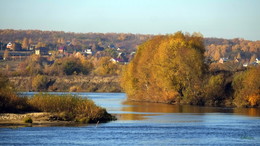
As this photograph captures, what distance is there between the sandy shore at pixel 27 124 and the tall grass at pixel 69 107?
1057 mm

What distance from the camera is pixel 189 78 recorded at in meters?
79.5

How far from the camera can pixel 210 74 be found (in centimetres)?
8075

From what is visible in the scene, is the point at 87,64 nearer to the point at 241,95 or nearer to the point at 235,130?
the point at 241,95

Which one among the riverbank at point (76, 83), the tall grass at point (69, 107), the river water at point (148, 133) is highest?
the tall grass at point (69, 107)

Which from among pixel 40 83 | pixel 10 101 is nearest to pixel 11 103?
pixel 10 101

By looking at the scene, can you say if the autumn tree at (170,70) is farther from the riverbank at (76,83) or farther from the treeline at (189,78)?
the riverbank at (76,83)

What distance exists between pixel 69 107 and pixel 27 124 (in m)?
4.79

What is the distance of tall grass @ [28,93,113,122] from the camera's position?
47500 millimetres

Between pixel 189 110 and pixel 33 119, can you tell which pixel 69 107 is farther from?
pixel 189 110

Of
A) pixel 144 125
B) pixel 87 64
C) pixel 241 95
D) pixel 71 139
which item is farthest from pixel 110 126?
pixel 87 64

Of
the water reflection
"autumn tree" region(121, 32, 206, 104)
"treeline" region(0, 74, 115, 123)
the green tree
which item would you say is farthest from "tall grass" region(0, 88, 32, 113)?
the green tree

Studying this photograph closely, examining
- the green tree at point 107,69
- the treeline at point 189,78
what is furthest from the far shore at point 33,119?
the green tree at point 107,69

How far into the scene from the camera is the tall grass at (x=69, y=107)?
47500mm

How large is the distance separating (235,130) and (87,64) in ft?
392
